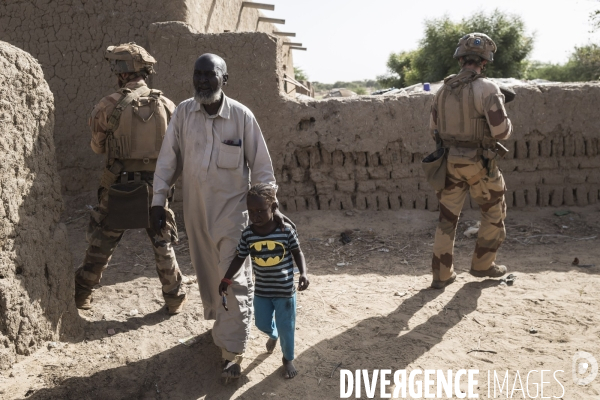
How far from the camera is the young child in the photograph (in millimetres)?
3047

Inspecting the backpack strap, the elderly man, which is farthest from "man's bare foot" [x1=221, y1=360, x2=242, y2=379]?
the backpack strap

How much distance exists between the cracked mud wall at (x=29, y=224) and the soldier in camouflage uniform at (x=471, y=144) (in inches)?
110

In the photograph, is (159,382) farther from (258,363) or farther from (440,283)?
(440,283)

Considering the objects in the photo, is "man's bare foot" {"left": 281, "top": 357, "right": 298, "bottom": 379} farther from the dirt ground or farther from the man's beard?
the man's beard

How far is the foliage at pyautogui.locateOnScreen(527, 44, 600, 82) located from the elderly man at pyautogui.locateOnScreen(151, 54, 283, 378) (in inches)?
821

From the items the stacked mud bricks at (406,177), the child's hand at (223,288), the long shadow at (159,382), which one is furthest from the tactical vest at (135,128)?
the stacked mud bricks at (406,177)

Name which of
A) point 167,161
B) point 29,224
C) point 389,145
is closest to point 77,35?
point 29,224

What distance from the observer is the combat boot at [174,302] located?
13.3 ft

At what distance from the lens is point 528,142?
20.7 ft

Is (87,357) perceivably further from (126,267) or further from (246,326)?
(126,267)

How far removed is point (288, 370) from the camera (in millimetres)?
3291

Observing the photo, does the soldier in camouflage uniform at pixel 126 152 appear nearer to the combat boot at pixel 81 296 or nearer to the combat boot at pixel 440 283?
the combat boot at pixel 81 296

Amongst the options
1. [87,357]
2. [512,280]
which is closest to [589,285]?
[512,280]

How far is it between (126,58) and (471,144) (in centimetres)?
263
